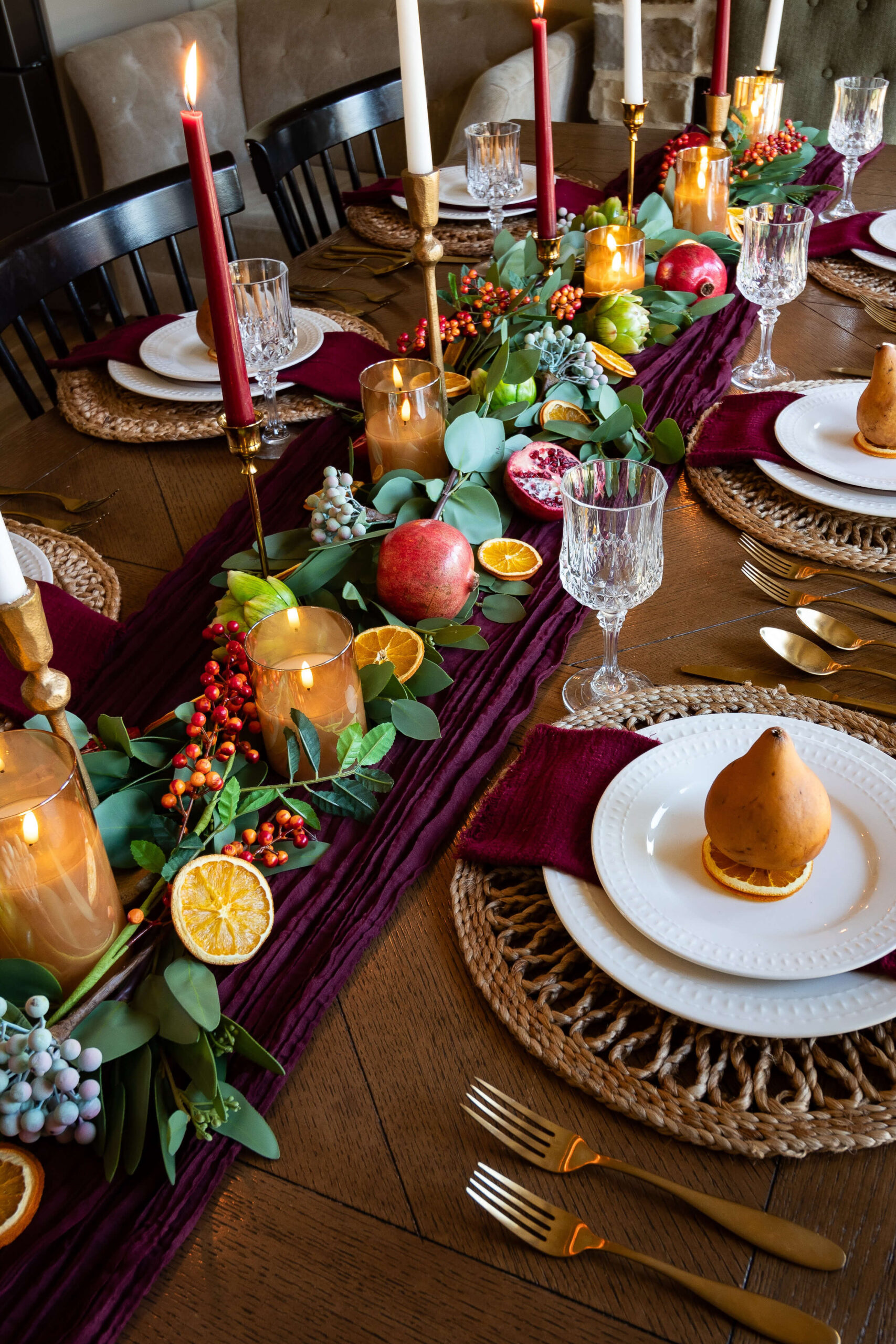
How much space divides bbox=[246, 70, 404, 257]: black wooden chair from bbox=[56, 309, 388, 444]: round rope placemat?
1.89 feet

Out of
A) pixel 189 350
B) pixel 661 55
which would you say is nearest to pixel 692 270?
pixel 189 350

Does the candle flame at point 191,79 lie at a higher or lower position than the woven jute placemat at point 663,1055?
higher

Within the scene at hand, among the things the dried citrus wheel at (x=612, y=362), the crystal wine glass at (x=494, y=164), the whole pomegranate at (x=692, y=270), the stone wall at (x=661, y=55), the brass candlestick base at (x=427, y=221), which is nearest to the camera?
the brass candlestick base at (x=427, y=221)

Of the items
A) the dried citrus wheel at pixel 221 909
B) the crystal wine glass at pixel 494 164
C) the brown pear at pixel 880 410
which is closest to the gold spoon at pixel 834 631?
→ the brown pear at pixel 880 410

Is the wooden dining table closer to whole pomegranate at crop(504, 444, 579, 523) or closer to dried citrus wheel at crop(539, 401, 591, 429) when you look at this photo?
whole pomegranate at crop(504, 444, 579, 523)

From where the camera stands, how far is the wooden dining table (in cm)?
43

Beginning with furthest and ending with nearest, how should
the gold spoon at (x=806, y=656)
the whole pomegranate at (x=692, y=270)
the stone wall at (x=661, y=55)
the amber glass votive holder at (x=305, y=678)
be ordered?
the stone wall at (x=661, y=55) < the whole pomegranate at (x=692, y=270) < the gold spoon at (x=806, y=656) < the amber glass votive holder at (x=305, y=678)

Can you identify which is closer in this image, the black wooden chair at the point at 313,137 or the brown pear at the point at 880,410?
the brown pear at the point at 880,410

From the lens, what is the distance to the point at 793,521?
0.92m

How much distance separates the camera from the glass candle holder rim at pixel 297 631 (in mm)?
626

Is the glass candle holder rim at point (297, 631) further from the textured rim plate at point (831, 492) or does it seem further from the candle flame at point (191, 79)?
the textured rim plate at point (831, 492)

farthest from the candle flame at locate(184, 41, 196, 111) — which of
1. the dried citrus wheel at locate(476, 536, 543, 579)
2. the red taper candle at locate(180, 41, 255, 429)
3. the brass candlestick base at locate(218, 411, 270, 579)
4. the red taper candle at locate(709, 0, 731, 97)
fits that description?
the red taper candle at locate(709, 0, 731, 97)

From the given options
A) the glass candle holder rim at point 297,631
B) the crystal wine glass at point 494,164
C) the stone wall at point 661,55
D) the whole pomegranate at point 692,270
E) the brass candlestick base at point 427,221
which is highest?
the brass candlestick base at point 427,221

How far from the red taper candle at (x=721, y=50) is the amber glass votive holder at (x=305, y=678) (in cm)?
111
